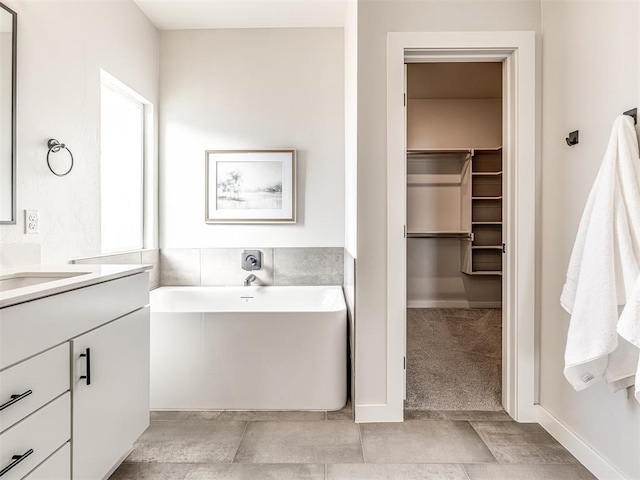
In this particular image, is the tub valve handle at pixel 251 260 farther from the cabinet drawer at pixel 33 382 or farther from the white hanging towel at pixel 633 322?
the white hanging towel at pixel 633 322

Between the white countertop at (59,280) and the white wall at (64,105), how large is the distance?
234 millimetres

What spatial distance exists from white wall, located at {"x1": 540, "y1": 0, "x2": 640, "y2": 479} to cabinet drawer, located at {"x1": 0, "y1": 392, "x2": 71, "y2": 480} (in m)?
2.09

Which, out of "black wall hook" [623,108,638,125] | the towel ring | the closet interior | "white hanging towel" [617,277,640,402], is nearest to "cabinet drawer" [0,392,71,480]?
the towel ring

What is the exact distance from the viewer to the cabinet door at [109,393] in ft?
4.32

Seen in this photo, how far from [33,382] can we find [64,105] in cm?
161

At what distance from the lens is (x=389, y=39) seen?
2.06 meters

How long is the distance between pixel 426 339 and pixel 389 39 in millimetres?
2650

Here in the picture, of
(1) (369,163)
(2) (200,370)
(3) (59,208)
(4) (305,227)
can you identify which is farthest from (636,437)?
(3) (59,208)

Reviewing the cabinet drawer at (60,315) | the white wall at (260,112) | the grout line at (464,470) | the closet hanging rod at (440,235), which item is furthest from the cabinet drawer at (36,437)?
the closet hanging rod at (440,235)

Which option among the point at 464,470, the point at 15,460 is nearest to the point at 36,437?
the point at 15,460

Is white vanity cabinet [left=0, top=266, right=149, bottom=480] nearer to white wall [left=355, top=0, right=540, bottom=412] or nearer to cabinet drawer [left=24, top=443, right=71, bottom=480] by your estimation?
cabinet drawer [left=24, top=443, right=71, bottom=480]

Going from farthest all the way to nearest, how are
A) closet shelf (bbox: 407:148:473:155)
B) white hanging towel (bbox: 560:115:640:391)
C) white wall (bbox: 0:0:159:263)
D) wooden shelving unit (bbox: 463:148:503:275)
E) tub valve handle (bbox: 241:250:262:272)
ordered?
wooden shelving unit (bbox: 463:148:503:275)
closet shelf (bbox: 407:148:473:155)
tub valve handle (bbox: 241:250:262:272)
white wall (bbox: 0:0:159:263)
white hanging towel (bbox: 560:115:640:391)

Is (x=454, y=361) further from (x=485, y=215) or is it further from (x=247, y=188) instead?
(x=485, y=215)

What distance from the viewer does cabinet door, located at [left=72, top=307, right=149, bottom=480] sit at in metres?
1.32
